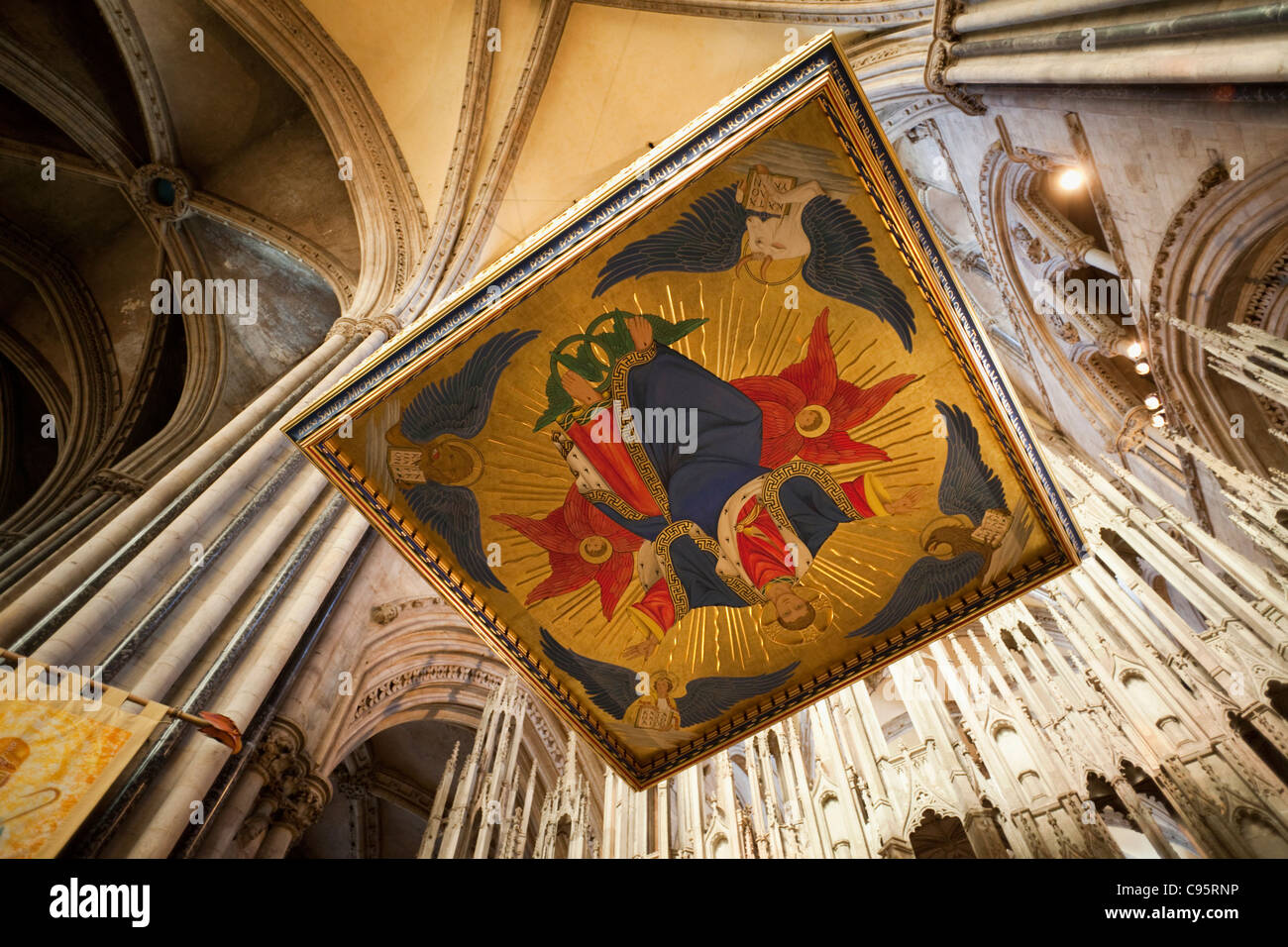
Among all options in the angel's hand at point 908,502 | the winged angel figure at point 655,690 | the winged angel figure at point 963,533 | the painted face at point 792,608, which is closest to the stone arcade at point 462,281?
the winged angel figure at point 655,690

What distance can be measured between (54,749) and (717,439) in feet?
9.56

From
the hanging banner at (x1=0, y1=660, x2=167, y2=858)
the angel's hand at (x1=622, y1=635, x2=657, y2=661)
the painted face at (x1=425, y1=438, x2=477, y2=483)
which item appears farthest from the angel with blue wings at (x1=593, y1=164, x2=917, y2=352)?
the hanging banner at (x1=0, y1=660, x2=167, y2=858)

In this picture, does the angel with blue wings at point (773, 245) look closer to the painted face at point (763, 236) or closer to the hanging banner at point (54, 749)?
the painted face at point (763, 236)

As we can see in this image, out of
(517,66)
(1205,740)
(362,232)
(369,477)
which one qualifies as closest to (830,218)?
(369,477)

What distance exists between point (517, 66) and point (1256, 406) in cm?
1023

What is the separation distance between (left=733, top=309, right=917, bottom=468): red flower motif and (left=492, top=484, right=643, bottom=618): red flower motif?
0.85m

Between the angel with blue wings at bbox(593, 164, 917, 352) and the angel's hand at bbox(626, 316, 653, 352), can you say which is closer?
the angel with blue wings at bbox(593, 164, 917, 352)

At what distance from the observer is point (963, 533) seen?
3.48 metres

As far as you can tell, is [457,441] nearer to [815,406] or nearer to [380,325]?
[815,406]

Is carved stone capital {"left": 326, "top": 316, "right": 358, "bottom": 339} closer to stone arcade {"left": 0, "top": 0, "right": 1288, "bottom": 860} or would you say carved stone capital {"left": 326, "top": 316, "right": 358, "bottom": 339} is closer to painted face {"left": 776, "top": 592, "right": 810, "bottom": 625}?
stone arcade {"left": 0, "top": 0, "right": 1288, "bottom": 860}

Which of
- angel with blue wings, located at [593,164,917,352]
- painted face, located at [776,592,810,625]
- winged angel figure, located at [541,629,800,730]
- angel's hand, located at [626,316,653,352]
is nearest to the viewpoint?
angel with blue wings, located at [593,164,917,352]

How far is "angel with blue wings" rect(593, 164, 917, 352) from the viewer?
9.30 feet

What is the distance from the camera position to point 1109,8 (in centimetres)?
402

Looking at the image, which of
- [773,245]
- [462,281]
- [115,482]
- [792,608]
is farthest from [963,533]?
[462,281]
